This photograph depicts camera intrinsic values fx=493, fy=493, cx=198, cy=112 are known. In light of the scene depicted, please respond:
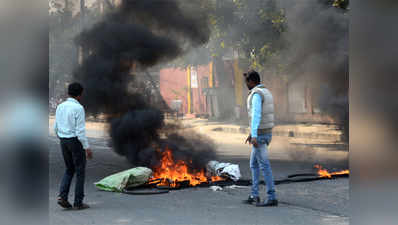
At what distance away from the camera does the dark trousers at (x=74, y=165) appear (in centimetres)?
605

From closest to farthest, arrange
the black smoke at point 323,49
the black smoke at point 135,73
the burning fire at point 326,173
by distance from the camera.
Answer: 1. the burning fire at point 326,173
2. the black smoke at point 135,73
3. the black smoke at point 323,49

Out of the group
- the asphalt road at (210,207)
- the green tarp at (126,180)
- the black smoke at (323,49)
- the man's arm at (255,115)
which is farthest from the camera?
the black smoke at (323,49)

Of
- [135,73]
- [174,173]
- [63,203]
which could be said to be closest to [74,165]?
[63,203]

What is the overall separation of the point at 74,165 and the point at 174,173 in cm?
224

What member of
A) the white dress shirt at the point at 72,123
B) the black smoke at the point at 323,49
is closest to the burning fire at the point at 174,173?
the white dress shirt at the point at 72,123

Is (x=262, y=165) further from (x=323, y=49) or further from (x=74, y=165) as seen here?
(x=323, y=49)

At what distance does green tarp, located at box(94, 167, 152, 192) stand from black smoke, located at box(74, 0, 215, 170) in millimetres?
729

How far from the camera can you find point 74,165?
20.4ft


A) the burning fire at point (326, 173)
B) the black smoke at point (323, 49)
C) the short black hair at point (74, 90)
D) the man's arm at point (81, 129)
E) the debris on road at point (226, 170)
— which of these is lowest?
the burning fire at point (326, 173)

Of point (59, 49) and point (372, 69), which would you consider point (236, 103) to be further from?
point (372, 69)

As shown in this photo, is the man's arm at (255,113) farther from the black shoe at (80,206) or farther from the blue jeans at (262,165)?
the black shoe at (80,206)

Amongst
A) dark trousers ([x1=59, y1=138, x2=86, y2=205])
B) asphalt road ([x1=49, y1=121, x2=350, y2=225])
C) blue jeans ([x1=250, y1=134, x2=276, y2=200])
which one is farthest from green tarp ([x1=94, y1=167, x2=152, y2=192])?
blue jeans ([x1=250, y1=134, x2=276, y2=200])

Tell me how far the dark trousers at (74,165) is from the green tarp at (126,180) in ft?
3.87

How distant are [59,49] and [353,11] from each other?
15766 millimetres
